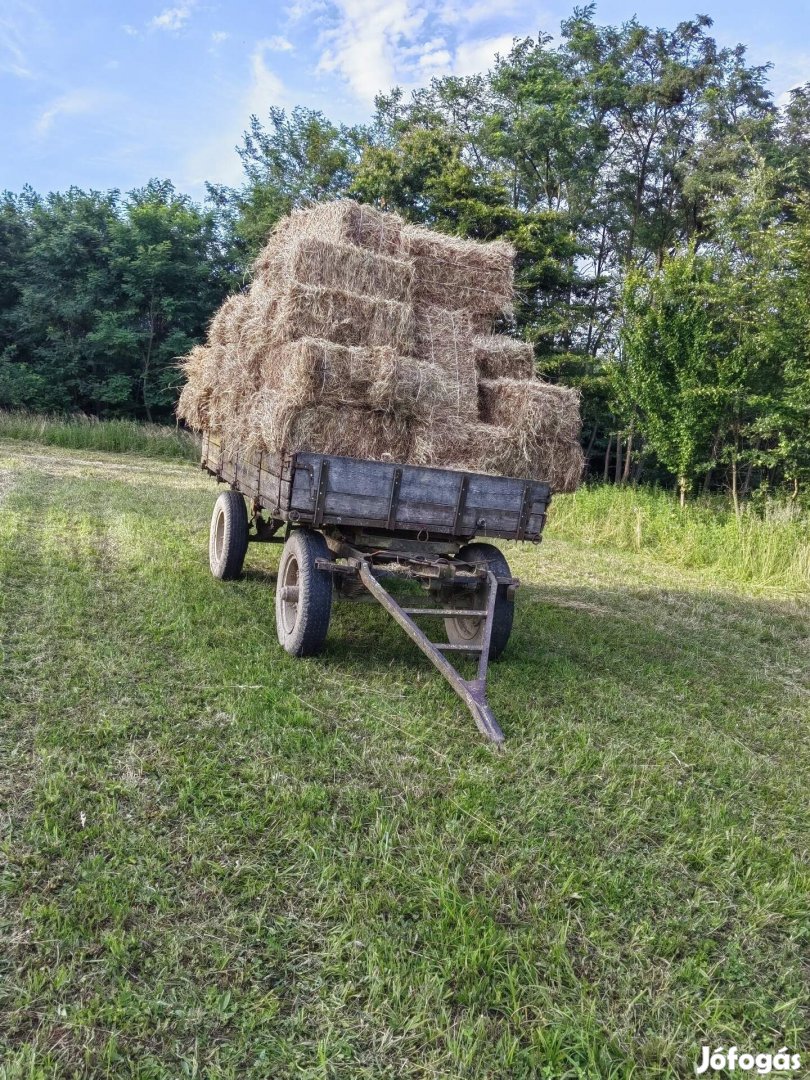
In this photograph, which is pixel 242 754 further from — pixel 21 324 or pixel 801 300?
pixel 21 324

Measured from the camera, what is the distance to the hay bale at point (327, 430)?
4723mm

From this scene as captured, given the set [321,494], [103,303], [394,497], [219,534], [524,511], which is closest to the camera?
[321,494]

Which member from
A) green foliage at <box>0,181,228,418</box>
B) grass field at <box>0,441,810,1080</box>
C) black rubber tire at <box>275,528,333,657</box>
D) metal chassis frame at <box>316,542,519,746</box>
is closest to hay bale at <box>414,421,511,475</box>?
metal chassis frame at <box>316,542,519,746</box>

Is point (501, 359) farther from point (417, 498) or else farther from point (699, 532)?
point (699, 532)

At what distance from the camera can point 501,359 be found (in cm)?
597

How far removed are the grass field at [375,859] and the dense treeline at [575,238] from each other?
9705mm

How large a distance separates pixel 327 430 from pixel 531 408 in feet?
5.15

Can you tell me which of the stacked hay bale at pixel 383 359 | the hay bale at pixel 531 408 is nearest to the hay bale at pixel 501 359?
the stacked hay bale at pixel 383 359

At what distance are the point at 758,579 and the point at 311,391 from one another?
7.28 metres

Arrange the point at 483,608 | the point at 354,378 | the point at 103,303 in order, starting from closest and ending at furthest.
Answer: the point at 354,378, the point at 483,608, the point at 103,303

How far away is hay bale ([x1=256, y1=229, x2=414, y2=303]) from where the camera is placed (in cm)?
543

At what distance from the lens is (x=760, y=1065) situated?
201cm

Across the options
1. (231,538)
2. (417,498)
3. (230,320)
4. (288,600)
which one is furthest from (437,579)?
(230,320)

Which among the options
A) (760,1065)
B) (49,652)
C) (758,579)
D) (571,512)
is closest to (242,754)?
(49,652)
